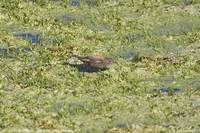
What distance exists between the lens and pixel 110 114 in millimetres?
28031

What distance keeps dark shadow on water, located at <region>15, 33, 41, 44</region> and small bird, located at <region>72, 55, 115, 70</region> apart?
4621mm

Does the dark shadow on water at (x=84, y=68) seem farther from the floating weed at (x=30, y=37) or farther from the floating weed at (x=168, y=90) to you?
the floating weed at (x=30, y=37)

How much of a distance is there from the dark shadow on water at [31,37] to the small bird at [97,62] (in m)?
4.62

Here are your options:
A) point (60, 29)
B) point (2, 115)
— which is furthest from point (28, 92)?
point (60, 29)

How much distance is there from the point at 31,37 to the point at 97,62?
7686 mm

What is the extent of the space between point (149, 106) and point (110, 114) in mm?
2030

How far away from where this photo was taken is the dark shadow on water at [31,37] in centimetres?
4128

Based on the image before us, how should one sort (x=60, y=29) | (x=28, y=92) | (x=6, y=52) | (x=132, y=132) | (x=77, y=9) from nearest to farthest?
(x=132, y=132)
(x=28, y=92)
(x=6, y=52)
(x=60, y=29)
(x=77, y=9)

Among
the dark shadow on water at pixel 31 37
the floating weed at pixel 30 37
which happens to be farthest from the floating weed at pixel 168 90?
the dark shadow on water at pixel 31 37

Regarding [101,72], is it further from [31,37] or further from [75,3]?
[75,3]

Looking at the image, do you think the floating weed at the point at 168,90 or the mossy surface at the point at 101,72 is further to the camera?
the floating weed at the point at 168,90

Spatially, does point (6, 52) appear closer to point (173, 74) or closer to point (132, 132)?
point (173, 74)

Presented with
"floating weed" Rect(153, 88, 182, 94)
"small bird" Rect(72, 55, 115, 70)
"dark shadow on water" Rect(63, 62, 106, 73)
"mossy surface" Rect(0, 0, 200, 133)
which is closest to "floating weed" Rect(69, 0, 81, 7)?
"mossy surface" Rect(0, 0, 200, 133)

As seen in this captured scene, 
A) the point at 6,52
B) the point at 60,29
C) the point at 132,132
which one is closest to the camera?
the point at 132,132
